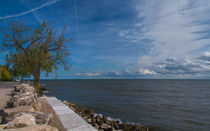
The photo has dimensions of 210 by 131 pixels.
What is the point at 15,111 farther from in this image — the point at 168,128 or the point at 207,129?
the point at 207,129

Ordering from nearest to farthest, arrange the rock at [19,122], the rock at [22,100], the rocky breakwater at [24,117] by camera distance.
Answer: the rocky breakwater at [24,117], the rock at [19,122], the rock at [22,100]

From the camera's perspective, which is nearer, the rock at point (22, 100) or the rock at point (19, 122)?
the rock at point (19, 122)

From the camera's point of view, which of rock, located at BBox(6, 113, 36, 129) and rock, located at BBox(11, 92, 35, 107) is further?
rock, located at BBox(11, 92, 35, 107)

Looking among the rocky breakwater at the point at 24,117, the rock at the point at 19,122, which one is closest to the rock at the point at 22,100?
the rocky breakwater at the point at 24,117

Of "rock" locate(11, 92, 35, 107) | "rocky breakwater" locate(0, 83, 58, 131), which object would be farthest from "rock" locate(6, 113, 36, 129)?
"rock" locate(11, 92, 35, 107)

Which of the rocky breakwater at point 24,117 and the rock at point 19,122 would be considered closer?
the rocky breakwater at point 24,117

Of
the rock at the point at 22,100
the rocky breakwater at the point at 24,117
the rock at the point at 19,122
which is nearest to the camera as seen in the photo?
the rocky breakwater at the point at 24,117

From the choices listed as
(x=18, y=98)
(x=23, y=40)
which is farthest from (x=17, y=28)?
(x=18, y=98)

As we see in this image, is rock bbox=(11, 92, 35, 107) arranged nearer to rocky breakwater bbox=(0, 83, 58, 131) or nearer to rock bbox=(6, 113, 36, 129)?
rocky breakwater bbox=(0, 83, 58, 131)

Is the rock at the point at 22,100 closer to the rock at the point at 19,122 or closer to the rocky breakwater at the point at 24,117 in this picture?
the rocky breakwater at the point at 24,117

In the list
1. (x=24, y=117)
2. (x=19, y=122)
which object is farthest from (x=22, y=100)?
(x=19, y=122)

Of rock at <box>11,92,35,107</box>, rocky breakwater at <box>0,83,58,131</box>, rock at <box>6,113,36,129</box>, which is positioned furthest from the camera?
rock at <box>11,92,35,107</box>

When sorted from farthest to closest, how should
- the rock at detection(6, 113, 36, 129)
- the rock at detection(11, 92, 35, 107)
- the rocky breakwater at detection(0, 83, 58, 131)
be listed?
the rock at detection(11, 92, 35, 107) → the rock at detection(6, 113, 36, 129) → the rocky breakwater at detection(0, 83, 58, 131)

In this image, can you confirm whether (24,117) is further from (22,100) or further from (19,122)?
(22,100)
